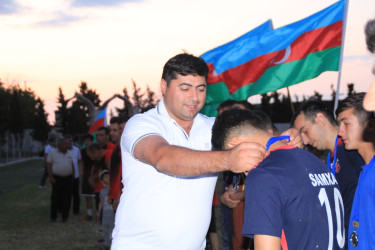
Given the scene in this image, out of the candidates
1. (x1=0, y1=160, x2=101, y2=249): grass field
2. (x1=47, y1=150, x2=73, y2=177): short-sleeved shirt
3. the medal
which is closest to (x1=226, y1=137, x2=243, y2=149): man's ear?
the medal

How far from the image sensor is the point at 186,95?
373 cm

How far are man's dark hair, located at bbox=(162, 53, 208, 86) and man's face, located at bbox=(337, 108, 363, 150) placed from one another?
1377 mm

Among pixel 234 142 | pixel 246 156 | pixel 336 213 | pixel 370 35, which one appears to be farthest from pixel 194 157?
pixel 370 35

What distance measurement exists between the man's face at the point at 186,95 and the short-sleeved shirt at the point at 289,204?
1167 millimetres

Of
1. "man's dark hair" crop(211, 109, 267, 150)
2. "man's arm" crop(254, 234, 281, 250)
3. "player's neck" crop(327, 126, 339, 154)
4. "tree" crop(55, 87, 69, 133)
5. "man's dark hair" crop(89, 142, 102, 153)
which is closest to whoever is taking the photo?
"man's arm" crop(254, 234, 281, 250)

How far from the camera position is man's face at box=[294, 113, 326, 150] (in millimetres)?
5061

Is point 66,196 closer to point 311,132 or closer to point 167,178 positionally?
point 311,132

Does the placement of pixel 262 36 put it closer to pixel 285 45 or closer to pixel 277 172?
pixel 285 45

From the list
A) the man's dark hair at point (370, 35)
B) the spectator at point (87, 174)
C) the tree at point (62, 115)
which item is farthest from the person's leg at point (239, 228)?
the tree at point (62, 115)

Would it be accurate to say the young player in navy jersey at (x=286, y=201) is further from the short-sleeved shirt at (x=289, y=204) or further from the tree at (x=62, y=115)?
the tree at (x=62, y=115)

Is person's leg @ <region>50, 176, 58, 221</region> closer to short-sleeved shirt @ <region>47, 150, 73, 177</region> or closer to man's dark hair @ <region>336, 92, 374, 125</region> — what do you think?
short-sleeved shirt @ <region>47, 150, 73, 177</region>

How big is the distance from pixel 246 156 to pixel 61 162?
1242 centimetres

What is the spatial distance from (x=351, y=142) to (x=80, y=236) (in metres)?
8.65

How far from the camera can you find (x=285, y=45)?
9148 millimetres
